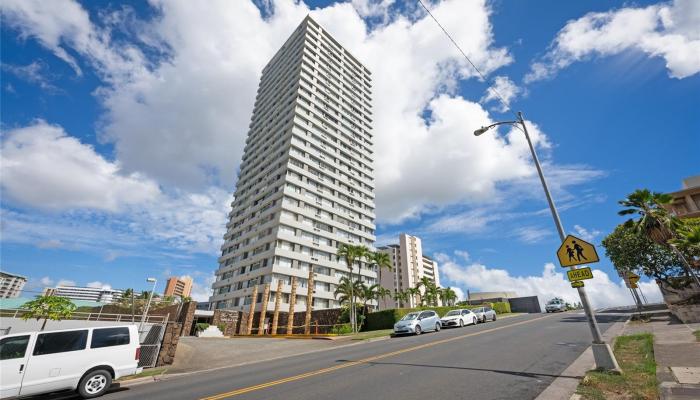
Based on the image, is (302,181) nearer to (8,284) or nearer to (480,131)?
(480,131)

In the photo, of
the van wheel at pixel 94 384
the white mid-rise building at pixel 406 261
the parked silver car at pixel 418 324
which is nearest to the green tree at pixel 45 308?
the van wheel at pixel 94 384

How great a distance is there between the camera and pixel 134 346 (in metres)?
10.2

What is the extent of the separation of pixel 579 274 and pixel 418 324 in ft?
47.5

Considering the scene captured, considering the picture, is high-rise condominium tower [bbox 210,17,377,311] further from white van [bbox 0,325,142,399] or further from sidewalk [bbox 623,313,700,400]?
sidewalk [bbox 623,313,700,400]

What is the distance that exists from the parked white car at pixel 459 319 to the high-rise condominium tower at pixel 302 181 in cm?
2508

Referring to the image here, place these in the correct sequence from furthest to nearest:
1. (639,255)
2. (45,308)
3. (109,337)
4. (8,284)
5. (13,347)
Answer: (8,284), (639,255), (45,308), (109,337), (13,347)

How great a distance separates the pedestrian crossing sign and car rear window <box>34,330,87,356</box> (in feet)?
46.1

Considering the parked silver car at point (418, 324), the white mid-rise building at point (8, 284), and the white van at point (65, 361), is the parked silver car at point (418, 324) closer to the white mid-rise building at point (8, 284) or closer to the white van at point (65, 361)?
the white van at point (65, 361)

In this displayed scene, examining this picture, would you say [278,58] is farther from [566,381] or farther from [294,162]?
[566,381]

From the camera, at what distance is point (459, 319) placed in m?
23.9

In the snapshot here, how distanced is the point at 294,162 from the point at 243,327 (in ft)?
96.3

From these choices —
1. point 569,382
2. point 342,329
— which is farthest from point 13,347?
point 342,329

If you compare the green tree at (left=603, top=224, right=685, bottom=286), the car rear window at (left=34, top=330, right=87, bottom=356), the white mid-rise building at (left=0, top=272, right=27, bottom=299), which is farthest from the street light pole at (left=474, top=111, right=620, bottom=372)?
the green tree at (left=603, top=224, right=685, bottom=286)

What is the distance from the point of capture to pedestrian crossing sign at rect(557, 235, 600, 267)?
754 centimetres
